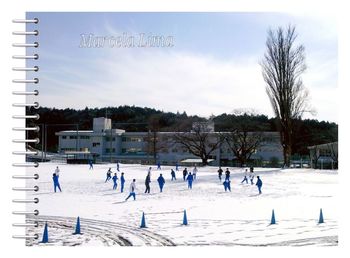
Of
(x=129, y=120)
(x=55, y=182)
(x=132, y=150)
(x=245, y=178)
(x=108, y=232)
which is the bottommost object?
(x=108, y=232)

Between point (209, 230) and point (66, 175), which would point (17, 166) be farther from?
point (66, 175)

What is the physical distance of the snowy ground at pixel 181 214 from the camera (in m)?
3.81

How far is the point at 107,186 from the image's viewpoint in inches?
234

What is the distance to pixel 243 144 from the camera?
7832 millimetres

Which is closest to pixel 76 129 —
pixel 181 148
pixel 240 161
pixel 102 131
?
pixel 102 131

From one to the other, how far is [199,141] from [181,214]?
103 inches

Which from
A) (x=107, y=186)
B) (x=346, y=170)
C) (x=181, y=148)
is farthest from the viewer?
(x=181, y=148)

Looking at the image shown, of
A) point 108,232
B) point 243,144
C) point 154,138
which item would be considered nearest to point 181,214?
point 108,232

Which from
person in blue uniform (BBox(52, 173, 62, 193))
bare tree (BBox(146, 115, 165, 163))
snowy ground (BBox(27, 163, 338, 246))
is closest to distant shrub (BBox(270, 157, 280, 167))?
snowy ground (BBox(27, 163, 338, 246))

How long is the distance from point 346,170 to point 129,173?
3554 mm

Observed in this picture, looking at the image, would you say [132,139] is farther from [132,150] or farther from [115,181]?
[115,181]

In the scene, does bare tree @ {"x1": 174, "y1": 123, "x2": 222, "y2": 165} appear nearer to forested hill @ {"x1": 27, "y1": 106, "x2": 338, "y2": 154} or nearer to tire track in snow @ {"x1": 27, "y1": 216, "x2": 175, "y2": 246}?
forested hill @ {"x1": 27, "y1": 106, "x2": 338, "y2": 154}

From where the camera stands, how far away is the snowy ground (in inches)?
150

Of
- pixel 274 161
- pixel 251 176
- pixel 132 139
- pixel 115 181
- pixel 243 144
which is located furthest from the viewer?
pixel 243 144
